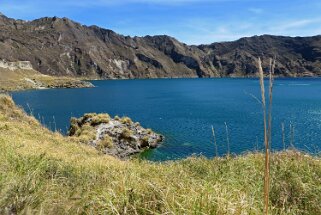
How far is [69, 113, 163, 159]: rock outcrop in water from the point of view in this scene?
4131 cm

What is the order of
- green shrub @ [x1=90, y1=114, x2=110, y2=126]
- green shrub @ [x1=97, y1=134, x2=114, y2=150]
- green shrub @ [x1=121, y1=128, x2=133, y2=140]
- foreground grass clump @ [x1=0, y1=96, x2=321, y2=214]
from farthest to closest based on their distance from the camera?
green shrub @ [x1=90, y1=114, x2=110, y2=126] → green shrub @ [x1=121, y1=128, x2=133, y2=140] → green shrub @ [x1=97, y1=134, x2=114, y2=150] → foreground grass clump @ [x1=0, y1=96, x2=321, y2=214]

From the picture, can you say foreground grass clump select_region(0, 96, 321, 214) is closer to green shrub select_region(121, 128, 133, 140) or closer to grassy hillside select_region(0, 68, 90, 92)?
green shrub select_region(121, 128, 133, 140)

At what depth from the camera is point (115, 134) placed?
44.6 meters

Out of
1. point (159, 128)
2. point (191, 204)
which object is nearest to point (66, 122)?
point (159, 128)

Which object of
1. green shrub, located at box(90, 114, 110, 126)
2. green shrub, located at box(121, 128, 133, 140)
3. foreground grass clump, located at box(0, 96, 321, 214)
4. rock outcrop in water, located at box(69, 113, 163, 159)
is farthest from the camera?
green shrub, located at box(90, 114, 110, 126)

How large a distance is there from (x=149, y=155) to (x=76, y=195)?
35902mm

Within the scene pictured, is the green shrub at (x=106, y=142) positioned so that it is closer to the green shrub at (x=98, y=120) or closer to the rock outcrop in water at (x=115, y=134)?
the rock outcrop in water at (x=115, y=134)

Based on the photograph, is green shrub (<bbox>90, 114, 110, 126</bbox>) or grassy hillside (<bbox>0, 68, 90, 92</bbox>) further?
grassy hillside (<bbox>0, 68, 90, 92</bbox>)

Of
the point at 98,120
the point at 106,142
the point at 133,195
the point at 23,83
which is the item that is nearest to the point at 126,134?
the point at 106,142

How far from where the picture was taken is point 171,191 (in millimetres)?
5898

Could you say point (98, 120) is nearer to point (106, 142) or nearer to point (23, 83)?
point (106, 142)

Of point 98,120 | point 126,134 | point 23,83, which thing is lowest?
point 126,134


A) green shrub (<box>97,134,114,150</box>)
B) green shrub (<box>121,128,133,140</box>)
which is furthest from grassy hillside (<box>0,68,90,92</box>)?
green shrub (<box>97,134,114,150</box>)

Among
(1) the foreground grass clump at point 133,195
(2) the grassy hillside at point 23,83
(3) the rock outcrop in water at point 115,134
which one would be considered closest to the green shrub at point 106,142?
(3) the rock outcrop in water at point 115,134
